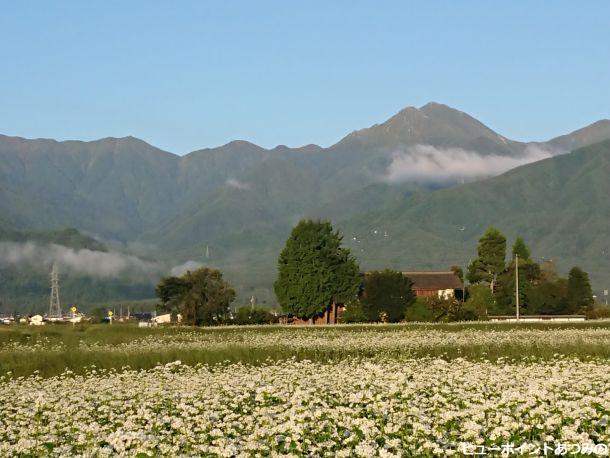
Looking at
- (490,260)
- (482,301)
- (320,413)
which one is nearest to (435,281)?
(490,260)

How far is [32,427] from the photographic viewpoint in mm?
20500

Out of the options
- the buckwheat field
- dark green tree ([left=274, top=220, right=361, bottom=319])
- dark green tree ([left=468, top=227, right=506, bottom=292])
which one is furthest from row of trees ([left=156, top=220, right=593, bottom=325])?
the buckwheat field

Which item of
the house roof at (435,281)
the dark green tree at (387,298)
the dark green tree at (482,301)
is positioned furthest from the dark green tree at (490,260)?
the dark green tree at (387,298)

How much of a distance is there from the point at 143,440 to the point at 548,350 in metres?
28.6

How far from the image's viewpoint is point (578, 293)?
14738 centimetres

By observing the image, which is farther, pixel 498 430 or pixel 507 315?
pixel 507 315

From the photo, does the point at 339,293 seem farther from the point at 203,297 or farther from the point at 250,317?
the point at 203,297

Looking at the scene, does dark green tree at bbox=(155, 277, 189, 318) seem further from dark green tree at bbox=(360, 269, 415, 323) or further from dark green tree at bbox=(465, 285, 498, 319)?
dark green tree at bbox=(465, 285, 498, 319)

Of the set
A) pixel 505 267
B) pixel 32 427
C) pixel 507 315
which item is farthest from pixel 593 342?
pixel 505 267

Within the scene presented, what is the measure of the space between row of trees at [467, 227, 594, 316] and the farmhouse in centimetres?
278

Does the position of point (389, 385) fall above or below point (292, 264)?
below

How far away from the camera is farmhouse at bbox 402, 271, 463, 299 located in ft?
520

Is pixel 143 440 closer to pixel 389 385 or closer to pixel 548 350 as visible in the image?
pixel 389 385

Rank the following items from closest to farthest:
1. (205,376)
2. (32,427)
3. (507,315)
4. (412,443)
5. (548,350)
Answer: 1. (412,443)
2. (32,427)
3. (205,376)
4. (548,350)
5. (507,315)
